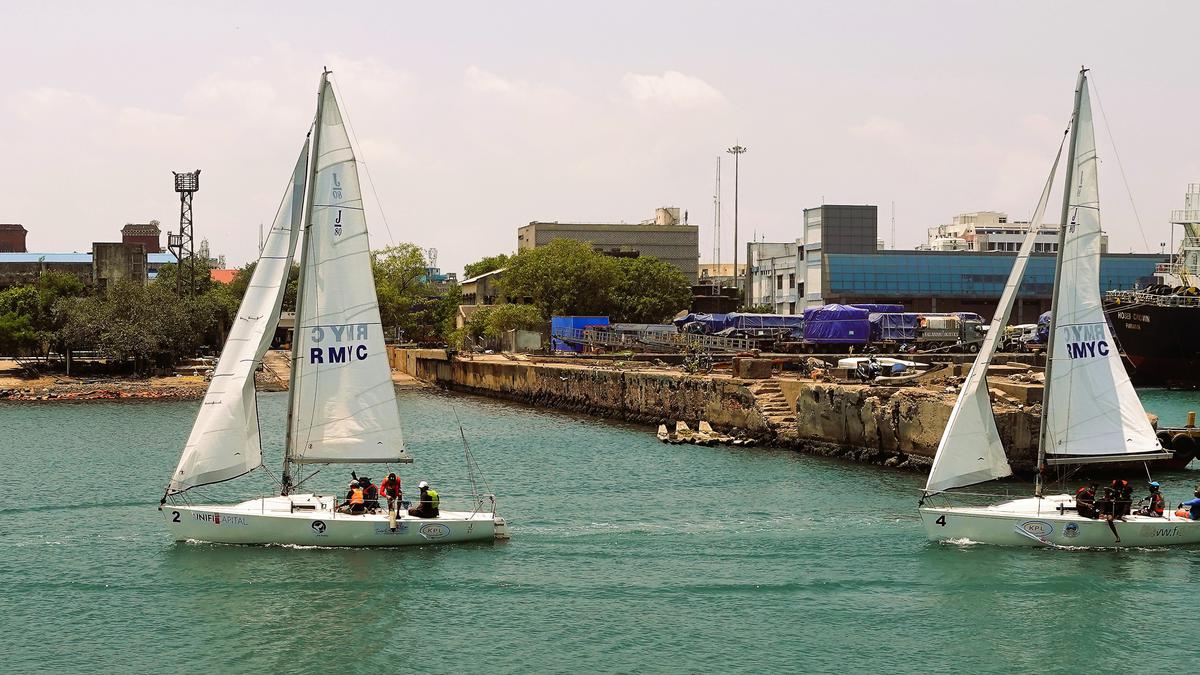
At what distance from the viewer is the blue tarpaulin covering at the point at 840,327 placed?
108625 millimetres

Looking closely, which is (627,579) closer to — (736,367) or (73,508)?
(73,508)

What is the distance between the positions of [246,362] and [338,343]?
2.93m

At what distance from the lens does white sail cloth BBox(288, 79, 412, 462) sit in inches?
1574

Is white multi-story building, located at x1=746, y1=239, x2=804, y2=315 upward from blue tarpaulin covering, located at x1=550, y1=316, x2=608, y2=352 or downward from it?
upward

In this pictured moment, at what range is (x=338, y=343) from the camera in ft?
134

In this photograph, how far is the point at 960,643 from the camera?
106 feet

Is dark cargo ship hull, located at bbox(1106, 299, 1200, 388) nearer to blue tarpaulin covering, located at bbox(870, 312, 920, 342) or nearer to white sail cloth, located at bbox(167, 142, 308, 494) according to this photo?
blue tarpaulin covering, located at bbox(870, 312, 920, 342)

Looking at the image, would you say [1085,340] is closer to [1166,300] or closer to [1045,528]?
[1045,528]

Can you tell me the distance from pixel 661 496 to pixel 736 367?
3098 centimetres

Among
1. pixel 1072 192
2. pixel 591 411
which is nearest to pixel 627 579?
pixel 1072 192

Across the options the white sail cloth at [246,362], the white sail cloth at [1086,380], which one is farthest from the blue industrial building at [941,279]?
the white sail cloth at [246,362]

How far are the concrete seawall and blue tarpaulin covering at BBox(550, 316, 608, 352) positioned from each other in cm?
1911

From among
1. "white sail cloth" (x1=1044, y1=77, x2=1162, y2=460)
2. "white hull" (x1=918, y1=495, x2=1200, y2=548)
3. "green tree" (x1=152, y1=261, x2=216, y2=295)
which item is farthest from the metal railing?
"green tree" (x1=152, y1=261, x2=216, y2=295)

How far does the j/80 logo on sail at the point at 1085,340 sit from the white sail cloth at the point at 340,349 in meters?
22.4
